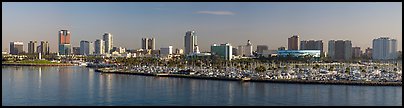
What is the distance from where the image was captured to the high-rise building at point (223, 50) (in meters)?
20.8

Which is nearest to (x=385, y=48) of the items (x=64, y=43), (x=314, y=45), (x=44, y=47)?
(x=314, y=45)

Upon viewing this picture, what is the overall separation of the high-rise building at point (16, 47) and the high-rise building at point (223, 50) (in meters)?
13.6

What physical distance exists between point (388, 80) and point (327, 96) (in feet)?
7.34

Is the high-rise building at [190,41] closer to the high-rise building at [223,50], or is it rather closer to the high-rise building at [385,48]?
the high-rise building at [223,50]

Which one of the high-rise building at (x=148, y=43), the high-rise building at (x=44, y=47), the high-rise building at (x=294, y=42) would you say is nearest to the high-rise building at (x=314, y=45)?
the high-rise building at (x=294, y=42)

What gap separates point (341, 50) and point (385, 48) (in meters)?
2.29

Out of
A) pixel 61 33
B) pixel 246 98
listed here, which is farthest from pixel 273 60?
pixel 61 33

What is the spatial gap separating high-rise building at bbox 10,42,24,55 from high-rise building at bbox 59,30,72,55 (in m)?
2.51

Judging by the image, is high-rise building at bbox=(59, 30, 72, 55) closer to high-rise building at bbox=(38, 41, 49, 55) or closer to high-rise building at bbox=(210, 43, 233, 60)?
high-rise building at bbox=(38, 41, 49, 55)

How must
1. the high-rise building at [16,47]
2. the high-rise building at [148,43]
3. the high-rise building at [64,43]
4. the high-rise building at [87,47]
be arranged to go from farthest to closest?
the high-rise building at [148,43], the high-rise building at [87,47], the high-rise building at [64,43], the high-rise building at [16,47]

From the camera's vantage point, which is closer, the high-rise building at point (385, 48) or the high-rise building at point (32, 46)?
the high-rise building at point (385, 48)

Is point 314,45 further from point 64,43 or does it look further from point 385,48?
point 64,43

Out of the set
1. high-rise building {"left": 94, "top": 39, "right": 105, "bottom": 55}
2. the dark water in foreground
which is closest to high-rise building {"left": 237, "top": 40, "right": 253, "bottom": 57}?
high-rise building {"left": 94, "top": 39, "right": 105, "bottom": 55}

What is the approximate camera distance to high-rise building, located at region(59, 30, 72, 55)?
3042cm
